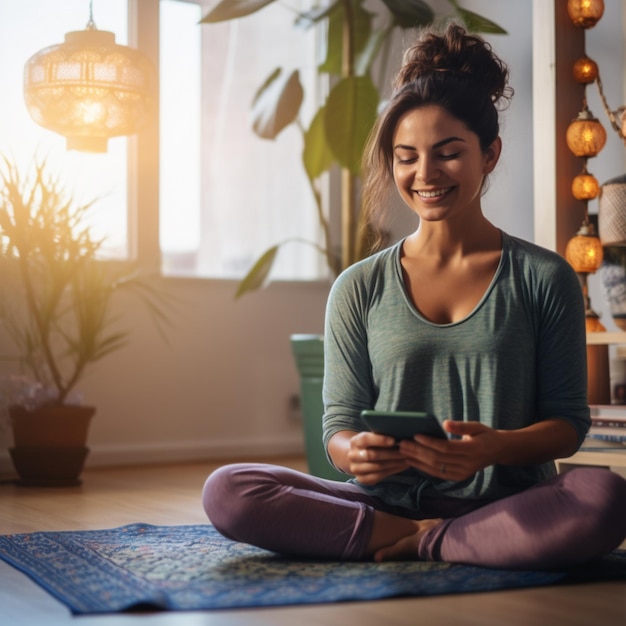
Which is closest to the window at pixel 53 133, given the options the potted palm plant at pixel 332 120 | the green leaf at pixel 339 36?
the potted palm plant at pixel 332 120

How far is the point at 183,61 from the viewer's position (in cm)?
388

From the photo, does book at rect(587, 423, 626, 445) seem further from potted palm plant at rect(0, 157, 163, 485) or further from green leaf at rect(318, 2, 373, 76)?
green leaf at rect(318, 2, 373, 76)

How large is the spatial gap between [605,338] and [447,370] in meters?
0.63

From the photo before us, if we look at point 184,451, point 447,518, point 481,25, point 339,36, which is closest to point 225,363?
point 184,451

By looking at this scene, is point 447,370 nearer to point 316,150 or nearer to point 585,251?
point 585,251

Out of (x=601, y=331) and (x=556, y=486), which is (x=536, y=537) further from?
(x=601, y=331)

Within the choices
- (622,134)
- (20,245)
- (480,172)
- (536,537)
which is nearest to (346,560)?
(536,537)

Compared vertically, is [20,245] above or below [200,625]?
above

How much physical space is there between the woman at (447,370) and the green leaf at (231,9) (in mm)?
1452

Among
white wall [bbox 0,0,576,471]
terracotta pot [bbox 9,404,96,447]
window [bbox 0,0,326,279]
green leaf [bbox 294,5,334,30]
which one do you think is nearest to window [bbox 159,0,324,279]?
window [bbox 0,0,326,279]

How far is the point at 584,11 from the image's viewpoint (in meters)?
2.32

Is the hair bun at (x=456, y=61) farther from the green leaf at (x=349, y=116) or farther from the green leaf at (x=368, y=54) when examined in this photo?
the green leaf at (x=368, y=54)

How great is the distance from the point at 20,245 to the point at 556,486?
199 cm

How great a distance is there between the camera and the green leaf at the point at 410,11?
3289 mm
